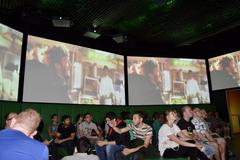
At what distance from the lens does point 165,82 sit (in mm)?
8914

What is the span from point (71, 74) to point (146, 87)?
313cm

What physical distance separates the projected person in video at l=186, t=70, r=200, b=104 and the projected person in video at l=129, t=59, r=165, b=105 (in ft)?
4.01

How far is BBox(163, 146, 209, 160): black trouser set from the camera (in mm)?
3209

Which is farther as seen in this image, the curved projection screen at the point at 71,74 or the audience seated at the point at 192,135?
the curved projection screen at the point at 71,74

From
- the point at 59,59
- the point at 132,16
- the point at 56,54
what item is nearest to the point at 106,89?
the point at 59,59

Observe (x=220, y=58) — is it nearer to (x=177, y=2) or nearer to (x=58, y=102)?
(x=177, y=2)

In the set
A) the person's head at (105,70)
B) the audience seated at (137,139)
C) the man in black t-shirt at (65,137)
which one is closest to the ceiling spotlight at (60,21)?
the person's head at (105,70)

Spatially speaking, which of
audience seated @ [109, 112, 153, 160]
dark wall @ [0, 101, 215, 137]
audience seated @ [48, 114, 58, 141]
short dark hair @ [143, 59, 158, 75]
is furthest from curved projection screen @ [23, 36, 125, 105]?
audience seated @ [109, 112, 153, 160]

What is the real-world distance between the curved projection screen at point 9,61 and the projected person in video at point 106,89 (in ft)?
9.48

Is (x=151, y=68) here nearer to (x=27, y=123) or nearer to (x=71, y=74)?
(x=71, y=74)

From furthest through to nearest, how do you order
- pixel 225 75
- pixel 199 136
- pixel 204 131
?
pixel 225 75 → pixel 204 131 → pixel 199 136

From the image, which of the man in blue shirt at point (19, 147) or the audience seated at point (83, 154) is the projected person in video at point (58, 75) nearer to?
the audience seated at point (83, 154)

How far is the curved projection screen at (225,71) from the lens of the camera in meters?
8.66

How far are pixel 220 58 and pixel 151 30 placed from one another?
356 cm
